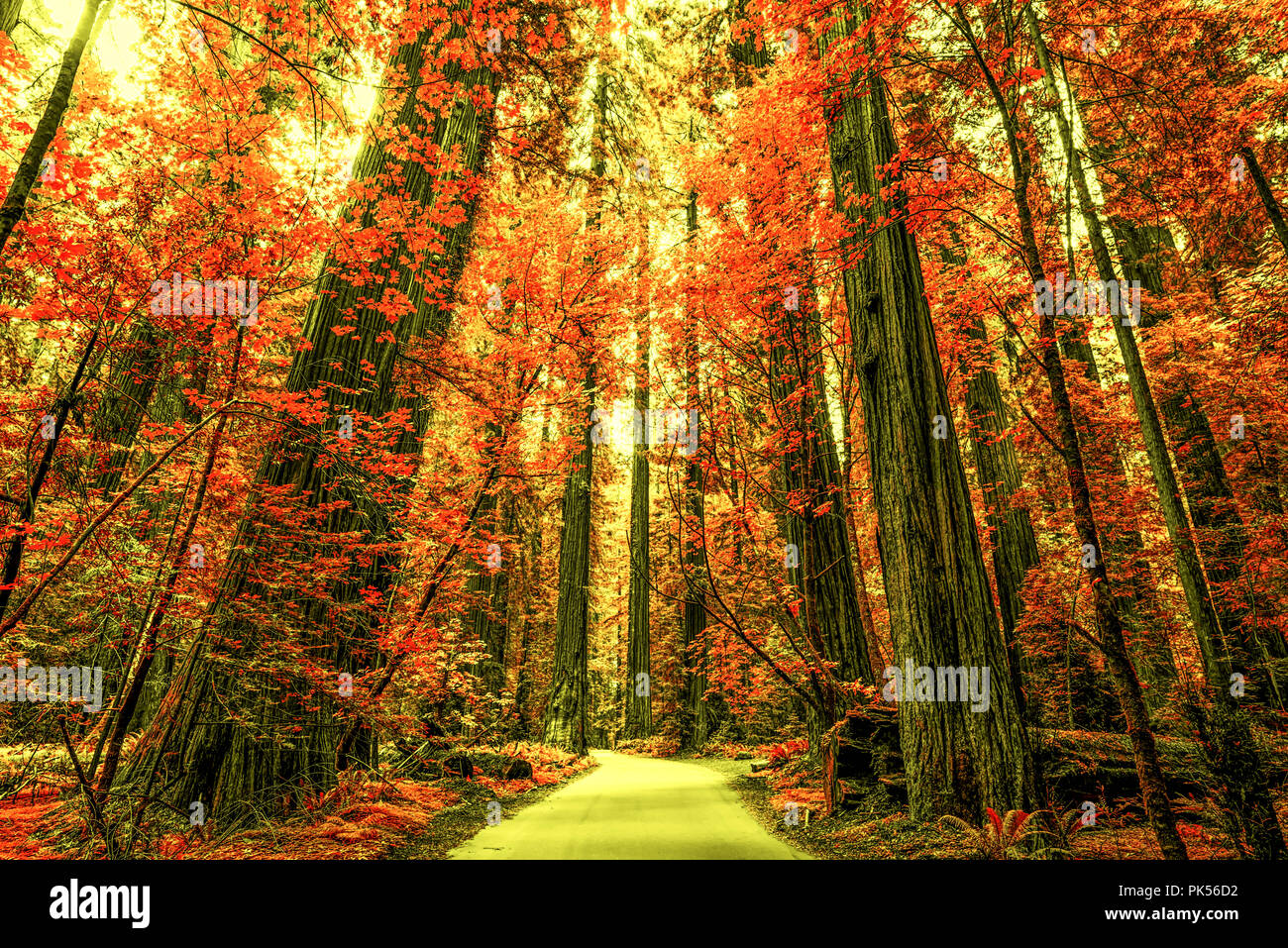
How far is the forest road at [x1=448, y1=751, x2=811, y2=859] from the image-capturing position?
13.5 ft

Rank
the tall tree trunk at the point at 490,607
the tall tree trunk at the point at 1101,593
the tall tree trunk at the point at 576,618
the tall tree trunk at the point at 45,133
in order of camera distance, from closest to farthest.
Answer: the tall tree trunk at the point at 45,133 < the tall tree trunk at the point at 1101,593 < the tall tree trunk at the point at 490,607 < the tall tree trunk at the point at 576,618

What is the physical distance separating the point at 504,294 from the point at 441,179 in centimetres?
216

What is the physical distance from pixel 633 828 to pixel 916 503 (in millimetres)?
3956

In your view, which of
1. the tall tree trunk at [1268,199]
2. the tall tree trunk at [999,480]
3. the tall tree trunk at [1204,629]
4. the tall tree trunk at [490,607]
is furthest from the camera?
the tall tree trunk at [490,607]

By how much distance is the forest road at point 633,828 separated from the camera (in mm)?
4125

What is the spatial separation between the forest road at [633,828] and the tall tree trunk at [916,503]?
1430 mm

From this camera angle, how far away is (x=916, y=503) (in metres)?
4.64

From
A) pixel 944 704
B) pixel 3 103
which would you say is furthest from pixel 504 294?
pixel 944 704

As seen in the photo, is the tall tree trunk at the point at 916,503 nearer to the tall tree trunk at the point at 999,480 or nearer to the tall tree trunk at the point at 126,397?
the tall tree trunk at the point at 999,480

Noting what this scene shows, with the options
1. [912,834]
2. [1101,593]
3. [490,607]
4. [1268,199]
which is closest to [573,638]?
[490,607]

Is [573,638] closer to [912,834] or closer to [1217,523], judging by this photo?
[912,834]

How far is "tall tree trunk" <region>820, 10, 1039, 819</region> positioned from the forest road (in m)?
1.43

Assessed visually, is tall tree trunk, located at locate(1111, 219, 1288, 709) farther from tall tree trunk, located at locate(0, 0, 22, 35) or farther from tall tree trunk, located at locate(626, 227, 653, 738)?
tall tree trunk, located at locate(0, 0, 22, 35)

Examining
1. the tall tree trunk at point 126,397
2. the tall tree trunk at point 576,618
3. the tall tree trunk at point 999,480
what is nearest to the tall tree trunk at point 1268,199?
the tall tree trunk at point 999,480
